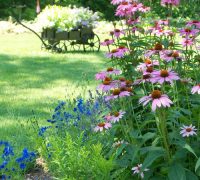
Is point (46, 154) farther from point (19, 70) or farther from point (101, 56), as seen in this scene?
point (101, 56)

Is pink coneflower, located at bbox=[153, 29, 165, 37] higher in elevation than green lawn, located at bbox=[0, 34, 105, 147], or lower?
higher

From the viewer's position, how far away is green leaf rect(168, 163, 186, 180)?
8.05ft

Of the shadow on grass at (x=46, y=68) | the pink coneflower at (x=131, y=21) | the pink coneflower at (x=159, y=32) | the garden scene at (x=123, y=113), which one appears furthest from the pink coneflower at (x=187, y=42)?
the shadow on grass at (x=46, y=68)

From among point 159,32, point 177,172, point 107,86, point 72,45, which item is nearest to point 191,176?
point 177,172

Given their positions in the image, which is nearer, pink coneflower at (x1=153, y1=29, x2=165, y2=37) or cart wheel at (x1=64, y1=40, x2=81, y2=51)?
pink coneflower at (x1=153, y1=29, x2=165, y2=37)

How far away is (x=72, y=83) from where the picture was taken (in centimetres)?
805

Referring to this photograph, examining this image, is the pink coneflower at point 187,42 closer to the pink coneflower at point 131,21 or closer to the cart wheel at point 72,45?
the pink coneflower at point 131,21

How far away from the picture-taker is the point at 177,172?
2.49 meters

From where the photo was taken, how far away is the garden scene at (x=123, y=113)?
2.60 meters

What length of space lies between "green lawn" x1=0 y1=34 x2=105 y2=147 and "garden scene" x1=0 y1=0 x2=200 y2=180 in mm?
17

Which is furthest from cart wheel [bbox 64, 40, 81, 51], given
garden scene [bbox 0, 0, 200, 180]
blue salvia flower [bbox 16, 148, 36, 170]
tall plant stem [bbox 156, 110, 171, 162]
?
tall plant stem [bbox 156, 110, 171, 162]

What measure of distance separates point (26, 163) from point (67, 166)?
34.3 inches

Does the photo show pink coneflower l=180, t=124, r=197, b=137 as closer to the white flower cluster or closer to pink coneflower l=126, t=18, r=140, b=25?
pink coneflower l=126, t=18, r=140, b=25

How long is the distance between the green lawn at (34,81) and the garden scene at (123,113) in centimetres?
2
